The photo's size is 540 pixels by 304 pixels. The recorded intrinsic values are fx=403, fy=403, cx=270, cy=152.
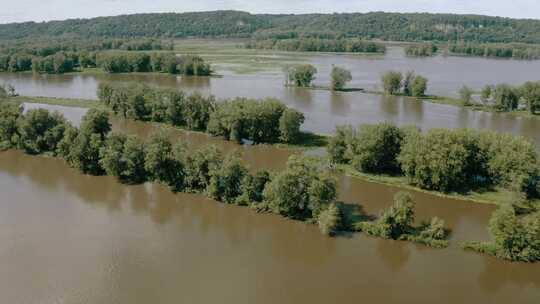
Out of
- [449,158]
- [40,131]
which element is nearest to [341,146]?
[449,158]

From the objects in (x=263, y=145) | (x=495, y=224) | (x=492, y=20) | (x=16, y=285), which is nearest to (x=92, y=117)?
(x=263, y=145)

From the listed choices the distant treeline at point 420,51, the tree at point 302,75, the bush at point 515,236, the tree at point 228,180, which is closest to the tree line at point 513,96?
the tree at point 302,75

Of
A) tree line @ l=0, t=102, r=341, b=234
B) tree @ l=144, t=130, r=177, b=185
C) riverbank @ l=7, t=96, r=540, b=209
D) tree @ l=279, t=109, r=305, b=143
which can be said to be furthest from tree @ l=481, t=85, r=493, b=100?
tree @ l=144, t=130, r=177, b=185

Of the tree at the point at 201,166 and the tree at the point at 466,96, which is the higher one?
the tree at the point at 466,96

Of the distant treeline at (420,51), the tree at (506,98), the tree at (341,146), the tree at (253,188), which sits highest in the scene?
the distant treeline at (420,51)

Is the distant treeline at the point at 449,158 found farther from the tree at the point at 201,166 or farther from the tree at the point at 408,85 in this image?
the tree at the point at 408,85

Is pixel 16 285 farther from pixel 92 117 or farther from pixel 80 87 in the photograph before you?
pixel 80 87
